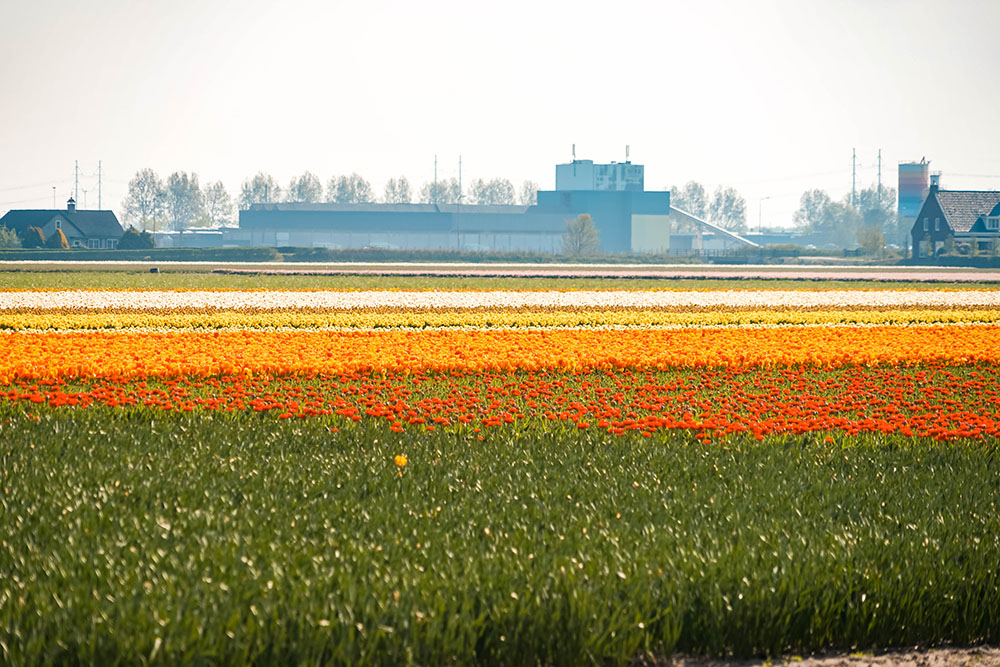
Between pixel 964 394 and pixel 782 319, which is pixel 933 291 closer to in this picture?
pixel 782 319

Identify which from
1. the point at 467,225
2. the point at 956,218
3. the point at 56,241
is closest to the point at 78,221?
the point at 56,241

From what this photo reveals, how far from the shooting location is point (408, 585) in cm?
516

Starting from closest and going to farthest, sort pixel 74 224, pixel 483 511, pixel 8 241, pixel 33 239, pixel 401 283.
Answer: pixel 483 511 → pixel 401 283 → pixel 8 241 → pixel 33 239 → pixel 74 224

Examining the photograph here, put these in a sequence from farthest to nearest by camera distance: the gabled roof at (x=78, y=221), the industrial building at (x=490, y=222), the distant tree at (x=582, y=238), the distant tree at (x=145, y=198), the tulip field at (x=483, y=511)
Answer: the distant tree at (x=145, y=198) < the industrial building at (x=490, y=222) < the gabled roof at (x=78, y=221) < the distant tree at (x=582, y=238) < the tulip field at (x=483, y=511)

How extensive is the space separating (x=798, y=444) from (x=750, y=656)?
12.7 ft

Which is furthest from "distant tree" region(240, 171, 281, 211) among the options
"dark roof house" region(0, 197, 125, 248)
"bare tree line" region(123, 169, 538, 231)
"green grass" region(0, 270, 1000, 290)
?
"green grass" region(0, 270, 1000, 290)

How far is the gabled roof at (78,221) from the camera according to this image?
10238cm

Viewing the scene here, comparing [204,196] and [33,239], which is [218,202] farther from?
[33,239]

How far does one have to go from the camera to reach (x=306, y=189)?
7328 inches

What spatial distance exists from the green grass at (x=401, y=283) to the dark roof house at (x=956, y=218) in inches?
1902

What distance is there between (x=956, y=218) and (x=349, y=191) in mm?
119696

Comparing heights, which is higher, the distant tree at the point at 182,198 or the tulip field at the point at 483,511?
the distant tree at the point at 182,198

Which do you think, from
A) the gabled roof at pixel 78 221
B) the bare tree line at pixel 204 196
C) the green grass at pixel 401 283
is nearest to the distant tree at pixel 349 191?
the bare tree line at pixel 204 196

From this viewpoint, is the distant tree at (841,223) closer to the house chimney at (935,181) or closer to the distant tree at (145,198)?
the house chimney at (935,181)
